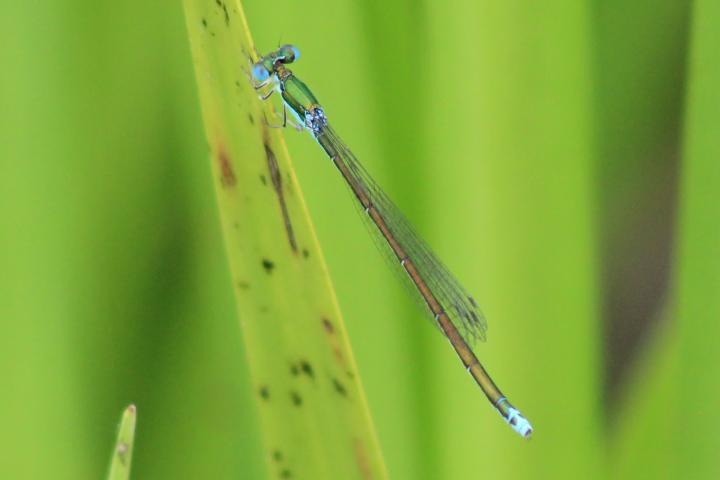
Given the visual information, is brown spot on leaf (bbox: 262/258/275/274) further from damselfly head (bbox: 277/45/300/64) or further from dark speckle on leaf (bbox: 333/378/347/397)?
damselfly head (bbox: 277/45/300/64)

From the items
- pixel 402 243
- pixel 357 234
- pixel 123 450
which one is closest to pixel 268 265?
pixel 123 450

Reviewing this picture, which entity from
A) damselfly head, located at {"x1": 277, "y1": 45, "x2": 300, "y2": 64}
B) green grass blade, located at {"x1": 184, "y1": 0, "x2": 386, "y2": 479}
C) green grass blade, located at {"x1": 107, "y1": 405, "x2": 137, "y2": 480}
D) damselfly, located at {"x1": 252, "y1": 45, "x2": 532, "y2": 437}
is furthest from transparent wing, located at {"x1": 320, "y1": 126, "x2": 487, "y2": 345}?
green grass blade, located at {"x1": 107, "y1": 405, "x2": 137, "y2": 480}

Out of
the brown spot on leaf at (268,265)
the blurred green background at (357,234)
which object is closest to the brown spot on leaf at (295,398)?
the brown spot on leaf at (268,265)

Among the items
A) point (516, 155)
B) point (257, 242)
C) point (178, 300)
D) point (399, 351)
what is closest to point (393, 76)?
point (516, 155)

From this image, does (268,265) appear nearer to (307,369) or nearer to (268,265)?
(268,265)

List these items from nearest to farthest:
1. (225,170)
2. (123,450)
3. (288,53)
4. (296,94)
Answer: (123,450) → (225,170) → (288,53) → (296,94)

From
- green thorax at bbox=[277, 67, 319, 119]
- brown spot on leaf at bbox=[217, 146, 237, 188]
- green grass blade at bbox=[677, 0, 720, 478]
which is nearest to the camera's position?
brown spot on leaf at bbox=[217, 146, 237, 188]
